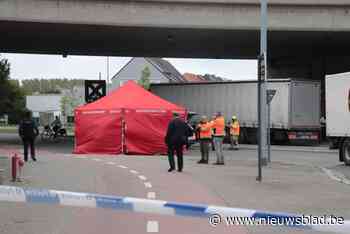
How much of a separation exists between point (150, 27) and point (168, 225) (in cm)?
2597

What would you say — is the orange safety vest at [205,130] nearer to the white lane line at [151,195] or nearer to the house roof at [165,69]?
the white lane line at [151,195]

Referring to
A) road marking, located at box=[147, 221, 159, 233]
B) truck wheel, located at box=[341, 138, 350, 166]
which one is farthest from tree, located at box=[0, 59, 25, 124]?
road marking, located at box=[147, 221, 159, 233]

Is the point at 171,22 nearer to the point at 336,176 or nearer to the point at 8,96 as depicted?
the point at 336,176

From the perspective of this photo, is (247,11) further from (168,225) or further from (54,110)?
(54,110)

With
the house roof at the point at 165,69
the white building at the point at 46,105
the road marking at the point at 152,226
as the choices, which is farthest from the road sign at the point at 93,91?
the white building at the point at 46,105

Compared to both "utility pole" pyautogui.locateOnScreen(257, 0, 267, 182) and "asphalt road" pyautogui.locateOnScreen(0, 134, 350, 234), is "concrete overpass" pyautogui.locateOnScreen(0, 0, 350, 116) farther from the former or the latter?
"asphalt road" pyautogui.locateOnScreen(0, 134, 350, 234)

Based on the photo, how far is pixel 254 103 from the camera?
3831 cm

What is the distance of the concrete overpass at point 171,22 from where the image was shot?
33156mm

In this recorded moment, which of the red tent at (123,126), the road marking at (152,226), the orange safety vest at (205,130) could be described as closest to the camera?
the road marking at (152,226)

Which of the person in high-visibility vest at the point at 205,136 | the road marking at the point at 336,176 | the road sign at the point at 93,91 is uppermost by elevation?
the road sign at the point at 93,91

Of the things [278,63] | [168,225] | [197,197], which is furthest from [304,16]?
[168,225]

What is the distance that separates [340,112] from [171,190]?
10745 millimetres

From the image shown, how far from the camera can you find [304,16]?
3459cm

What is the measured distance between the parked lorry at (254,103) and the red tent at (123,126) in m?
9.67
